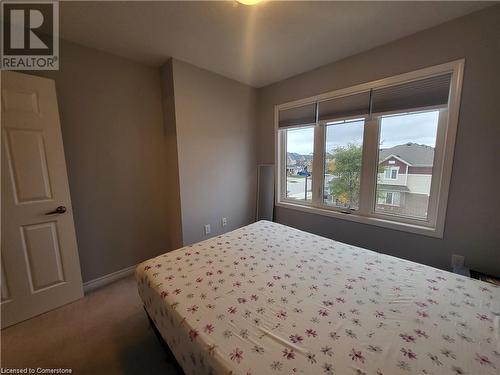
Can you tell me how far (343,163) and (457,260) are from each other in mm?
1302

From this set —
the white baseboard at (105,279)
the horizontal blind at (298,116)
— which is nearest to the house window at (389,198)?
the horizontal blind at (298,116)

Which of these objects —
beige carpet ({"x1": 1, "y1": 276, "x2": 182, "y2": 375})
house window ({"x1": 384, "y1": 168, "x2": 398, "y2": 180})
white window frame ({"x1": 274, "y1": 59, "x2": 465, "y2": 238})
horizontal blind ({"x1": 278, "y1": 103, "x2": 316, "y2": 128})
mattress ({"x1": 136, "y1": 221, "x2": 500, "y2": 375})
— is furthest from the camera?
horizontal blind ({"x1": 278, "y1": 103, "x2": 316, "y2": 128})

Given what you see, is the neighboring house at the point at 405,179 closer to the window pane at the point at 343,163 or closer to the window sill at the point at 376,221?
the window sill at the point at 376,221

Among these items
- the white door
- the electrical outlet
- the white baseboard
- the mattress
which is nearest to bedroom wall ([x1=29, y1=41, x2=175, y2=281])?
the white baseboard

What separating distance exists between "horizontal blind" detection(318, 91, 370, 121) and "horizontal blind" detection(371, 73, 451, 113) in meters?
0.08

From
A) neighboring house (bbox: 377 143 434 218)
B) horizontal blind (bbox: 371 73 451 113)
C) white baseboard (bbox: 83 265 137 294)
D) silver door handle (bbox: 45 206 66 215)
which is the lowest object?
white baseboard (bbox: 83 265 137 294)

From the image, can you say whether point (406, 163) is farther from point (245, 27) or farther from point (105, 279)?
point (105, 279)

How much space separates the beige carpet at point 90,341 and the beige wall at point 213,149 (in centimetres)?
98

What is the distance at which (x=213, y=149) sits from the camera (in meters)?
2.61

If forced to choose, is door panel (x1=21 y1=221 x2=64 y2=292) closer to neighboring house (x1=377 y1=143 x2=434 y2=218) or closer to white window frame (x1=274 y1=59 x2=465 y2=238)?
white window frame (x1=274 y1=59 x2=465 y2=238)

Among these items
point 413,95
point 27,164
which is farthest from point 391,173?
point 27,164

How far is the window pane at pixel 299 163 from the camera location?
270 centimetres

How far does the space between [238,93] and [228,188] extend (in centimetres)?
135

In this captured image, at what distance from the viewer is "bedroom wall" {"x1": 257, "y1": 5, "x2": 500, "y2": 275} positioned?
4.83 ft
